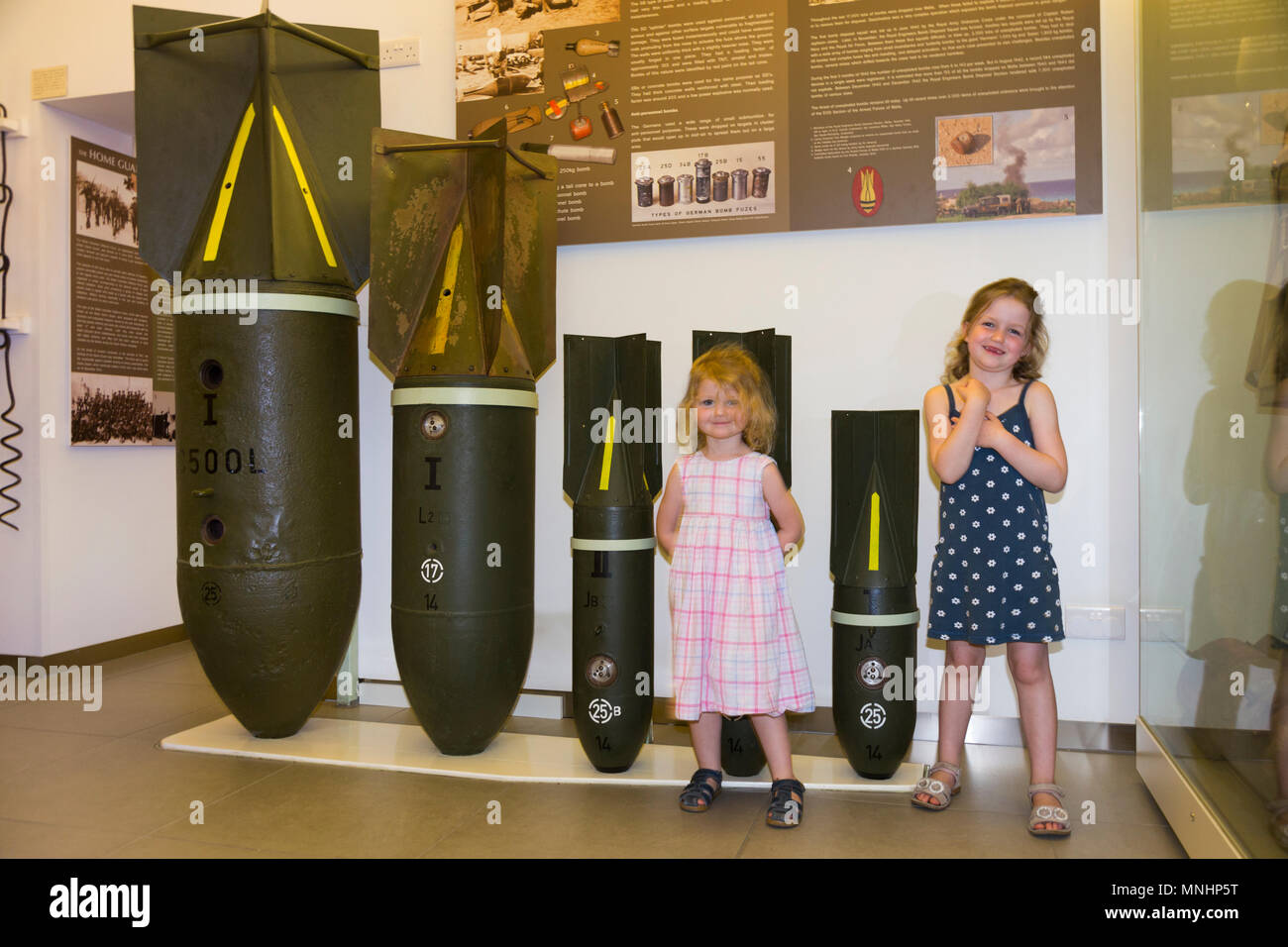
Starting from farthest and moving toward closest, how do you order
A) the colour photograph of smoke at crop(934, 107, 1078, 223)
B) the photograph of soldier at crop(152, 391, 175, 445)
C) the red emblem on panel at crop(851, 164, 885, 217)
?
the photograph of soldier at crop(152, 391, 175, 445) → the red emblem on panel at crop(851, 164, 885, 217) → the colour photograph of smoke at crop(934, 107, 1078, 223)

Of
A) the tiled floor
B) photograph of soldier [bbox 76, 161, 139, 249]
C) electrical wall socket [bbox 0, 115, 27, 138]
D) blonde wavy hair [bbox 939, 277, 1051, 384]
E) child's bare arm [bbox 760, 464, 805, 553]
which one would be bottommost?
the tiled floor

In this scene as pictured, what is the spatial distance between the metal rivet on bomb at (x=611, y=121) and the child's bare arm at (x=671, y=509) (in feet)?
4.20

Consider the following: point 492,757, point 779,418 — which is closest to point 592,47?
point 779,418

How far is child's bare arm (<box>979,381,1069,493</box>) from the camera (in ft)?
7.32

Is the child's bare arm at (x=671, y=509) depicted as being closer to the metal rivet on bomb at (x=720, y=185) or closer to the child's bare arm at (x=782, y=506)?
the child's bare arm at (x=782, y=506)

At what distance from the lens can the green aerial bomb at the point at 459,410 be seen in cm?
261

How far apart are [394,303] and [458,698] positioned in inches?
44.0

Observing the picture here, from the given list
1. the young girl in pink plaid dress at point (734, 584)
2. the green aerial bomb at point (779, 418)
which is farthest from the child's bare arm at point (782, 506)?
the green aerial bomb at point (779, 418)

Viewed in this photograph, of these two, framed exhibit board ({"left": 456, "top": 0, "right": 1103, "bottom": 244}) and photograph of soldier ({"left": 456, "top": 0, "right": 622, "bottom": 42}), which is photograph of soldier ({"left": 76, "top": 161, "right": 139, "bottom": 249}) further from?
framed exhibit board ({"left": 456, "top": 0, "right": 1103, "bottom": 244})

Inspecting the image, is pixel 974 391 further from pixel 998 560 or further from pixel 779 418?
pixel 779 418

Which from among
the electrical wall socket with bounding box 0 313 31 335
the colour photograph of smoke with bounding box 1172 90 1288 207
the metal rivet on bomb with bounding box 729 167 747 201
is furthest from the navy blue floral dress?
the electrical wall socket with bounding box 0 313 31 335

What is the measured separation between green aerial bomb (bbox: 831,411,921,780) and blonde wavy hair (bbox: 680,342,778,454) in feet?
0.71

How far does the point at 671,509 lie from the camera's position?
2461mm

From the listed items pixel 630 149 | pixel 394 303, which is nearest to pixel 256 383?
pixel 394 303
